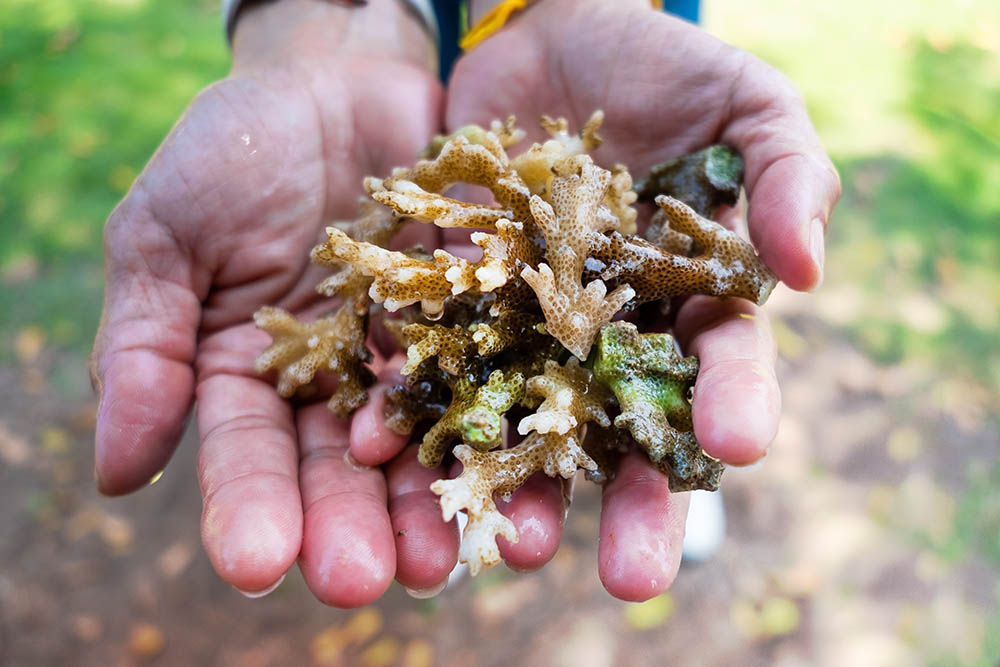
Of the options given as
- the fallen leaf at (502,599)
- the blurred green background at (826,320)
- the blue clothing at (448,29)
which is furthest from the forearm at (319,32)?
the fallen leaf at (502,599)

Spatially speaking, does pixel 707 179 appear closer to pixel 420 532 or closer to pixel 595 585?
pixel 420 532

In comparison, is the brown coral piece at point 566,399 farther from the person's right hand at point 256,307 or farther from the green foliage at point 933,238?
the green foliage at point 933,238

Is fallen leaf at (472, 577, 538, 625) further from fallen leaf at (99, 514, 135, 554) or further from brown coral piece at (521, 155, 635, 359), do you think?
brown coral piece at (521, 155, 635, 359)

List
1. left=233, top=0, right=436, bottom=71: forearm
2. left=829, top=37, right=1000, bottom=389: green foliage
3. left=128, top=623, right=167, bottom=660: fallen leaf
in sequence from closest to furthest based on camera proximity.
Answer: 1. left=233, top=0, right=436, bottom=71: forearm
2. left=128, top=623, right=167, bottom=660: fallen leaf
3. left=829, top=37, right=1000, bottom=389: green foliage

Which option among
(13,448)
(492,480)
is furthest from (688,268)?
(13,448)

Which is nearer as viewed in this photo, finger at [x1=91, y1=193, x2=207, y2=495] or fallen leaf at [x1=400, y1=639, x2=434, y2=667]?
finger at [x1=91, y1=193, x2=207, y2=495]

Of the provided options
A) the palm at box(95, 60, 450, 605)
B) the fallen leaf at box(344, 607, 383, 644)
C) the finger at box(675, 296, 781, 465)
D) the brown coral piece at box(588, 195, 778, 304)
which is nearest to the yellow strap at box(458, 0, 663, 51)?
the palm at box(95, 60, 450, 605)
